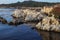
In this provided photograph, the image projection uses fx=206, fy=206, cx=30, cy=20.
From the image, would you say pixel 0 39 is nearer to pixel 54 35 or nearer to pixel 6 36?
pixel 6 36

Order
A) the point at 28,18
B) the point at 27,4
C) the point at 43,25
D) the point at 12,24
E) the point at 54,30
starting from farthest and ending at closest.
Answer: the point at 27,4
the point at 28,18
the point at 12,24
the point at 43,25
the point at 54,30

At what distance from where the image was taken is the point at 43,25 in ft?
145

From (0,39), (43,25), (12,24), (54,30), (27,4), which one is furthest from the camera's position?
(27,4)

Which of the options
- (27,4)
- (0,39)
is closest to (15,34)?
(0,39)

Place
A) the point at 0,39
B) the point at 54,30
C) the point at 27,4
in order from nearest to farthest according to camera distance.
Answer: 1. the point at 0,39
2. the point at 54,30
3. the point at 27,4

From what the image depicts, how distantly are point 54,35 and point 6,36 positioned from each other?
9.33 metres

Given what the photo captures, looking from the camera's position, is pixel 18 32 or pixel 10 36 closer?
pixel 10 36

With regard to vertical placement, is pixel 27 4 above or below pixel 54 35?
below

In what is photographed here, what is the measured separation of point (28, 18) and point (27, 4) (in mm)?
92675

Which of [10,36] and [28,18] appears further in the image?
[28,18]

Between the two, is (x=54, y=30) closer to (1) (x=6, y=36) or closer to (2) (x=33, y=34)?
(2) (x=33, y=34)

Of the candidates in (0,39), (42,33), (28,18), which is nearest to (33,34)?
(42,33)

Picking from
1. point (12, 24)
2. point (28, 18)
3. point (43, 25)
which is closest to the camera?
point (43, 25)

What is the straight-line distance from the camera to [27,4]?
153m
